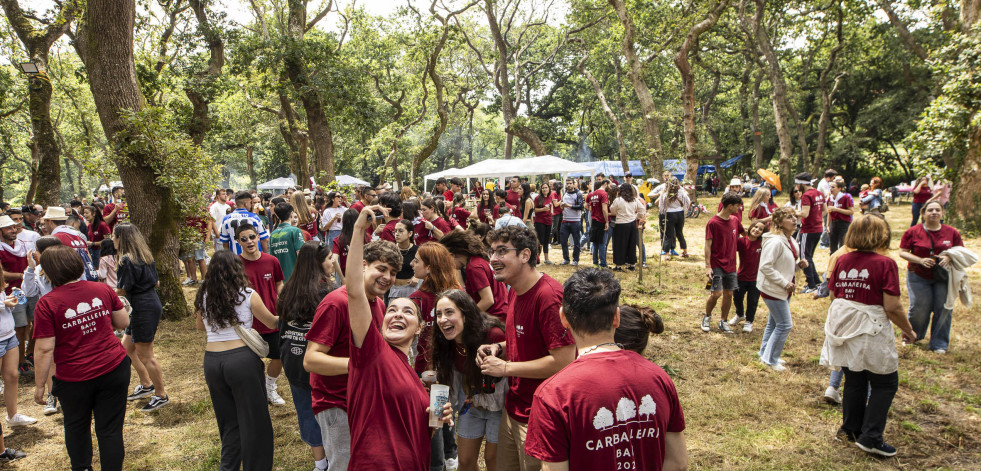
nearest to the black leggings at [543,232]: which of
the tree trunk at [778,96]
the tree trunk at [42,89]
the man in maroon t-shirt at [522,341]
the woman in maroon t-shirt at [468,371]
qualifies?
the woman in maroon t-shirt at [468,371]

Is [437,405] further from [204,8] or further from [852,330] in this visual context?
[204,8]

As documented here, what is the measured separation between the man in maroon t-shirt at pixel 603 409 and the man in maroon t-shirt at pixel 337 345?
114cm

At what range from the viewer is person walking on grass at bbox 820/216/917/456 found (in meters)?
3.92

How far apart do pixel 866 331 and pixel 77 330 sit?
5560mm

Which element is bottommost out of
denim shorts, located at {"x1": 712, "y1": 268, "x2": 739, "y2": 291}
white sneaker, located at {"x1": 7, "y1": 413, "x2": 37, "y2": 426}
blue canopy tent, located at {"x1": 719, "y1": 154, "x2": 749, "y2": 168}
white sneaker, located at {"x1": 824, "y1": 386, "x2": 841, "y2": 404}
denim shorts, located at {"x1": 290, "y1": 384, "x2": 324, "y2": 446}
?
white sneaker, located at {"x1": 7, "y1": 413, "x2": 37, "y2": 426}

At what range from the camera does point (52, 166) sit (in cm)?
1342

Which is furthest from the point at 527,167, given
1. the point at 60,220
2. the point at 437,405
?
the point at 437,405

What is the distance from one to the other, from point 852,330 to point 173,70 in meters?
15.8

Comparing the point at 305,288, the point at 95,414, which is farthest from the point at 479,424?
the point at 95,414

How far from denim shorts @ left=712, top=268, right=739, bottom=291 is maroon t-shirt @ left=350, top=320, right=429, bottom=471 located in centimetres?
539

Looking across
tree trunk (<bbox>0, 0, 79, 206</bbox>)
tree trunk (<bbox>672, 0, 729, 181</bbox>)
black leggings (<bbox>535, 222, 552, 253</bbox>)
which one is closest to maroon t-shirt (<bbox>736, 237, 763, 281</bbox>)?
black leggings (<bbox>535, 222, 552, 253</bbox>)

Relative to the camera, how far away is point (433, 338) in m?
3.23

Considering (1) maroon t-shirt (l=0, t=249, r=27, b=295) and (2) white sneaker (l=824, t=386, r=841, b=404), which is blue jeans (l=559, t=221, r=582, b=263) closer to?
(2) white sneaker (l=824, t=386, r=841, b=404)

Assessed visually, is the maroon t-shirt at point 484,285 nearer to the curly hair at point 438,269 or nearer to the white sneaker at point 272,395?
the curly hair at point 438,269
